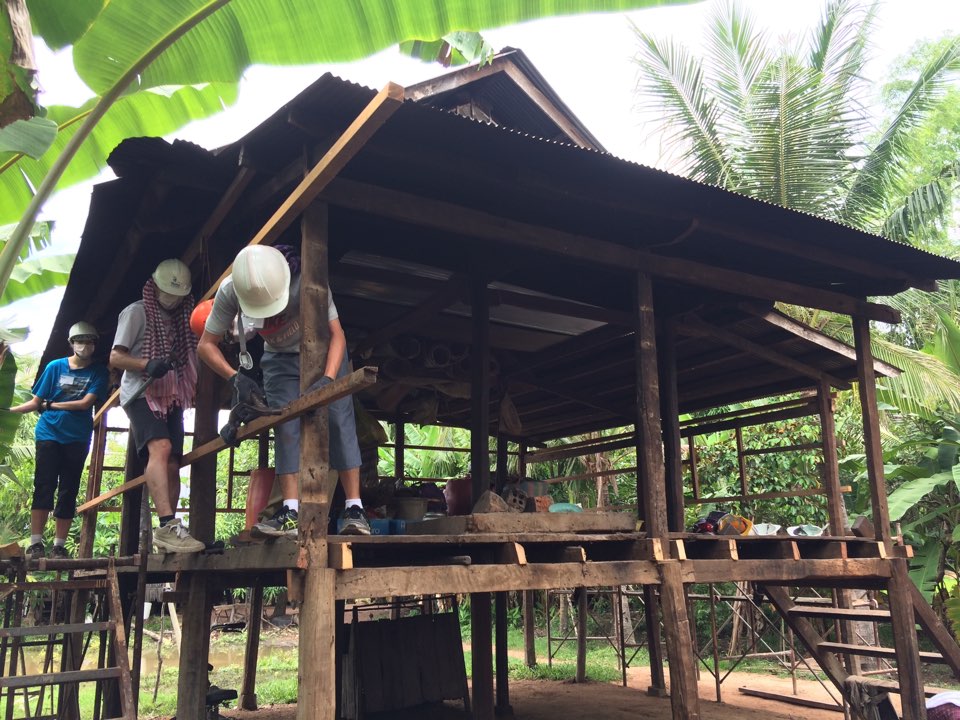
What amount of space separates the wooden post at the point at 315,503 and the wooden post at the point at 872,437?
4.86 metres

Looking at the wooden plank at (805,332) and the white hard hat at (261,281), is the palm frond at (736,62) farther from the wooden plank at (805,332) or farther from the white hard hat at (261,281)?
the white hard hat at (261,281)

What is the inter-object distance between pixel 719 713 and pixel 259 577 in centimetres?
582

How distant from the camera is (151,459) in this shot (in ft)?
17.6

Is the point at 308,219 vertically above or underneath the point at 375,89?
underneath

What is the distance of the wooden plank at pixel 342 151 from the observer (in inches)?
135

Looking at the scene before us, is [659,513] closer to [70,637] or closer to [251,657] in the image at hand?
[70,637]

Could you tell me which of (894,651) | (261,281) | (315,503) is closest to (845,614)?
(894,651)

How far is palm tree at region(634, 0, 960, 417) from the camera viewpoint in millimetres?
13031

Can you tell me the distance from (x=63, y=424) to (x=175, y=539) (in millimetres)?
2153

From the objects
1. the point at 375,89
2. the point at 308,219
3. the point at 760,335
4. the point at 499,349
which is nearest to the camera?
the point at 375,89

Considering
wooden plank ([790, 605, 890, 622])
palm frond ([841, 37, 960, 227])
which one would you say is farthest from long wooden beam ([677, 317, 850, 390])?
palm frond ([841, 37, 960, 227])

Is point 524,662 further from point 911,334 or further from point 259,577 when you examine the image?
point 911,334

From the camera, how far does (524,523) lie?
5004mm

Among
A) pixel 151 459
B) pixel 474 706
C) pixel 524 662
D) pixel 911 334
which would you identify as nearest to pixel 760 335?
pixel 474 706
